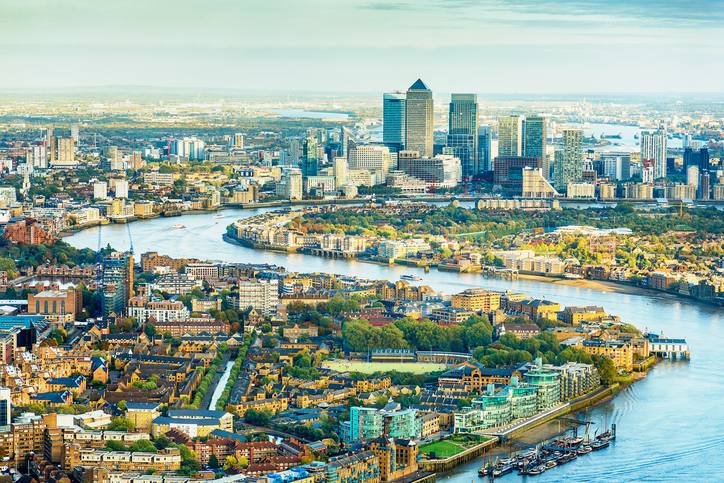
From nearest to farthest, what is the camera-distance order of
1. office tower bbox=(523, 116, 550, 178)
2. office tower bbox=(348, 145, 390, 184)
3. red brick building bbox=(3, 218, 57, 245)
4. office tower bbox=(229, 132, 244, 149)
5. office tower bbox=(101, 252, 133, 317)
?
office tower bbox=(101, 252, 133, 317)
red brick building bbox=(3, 218, 57, 245)
office tower bbox=(348, 145, 390, 184)
office tower bbox=(523, 116, 550, 178)
office tower bbox=(229, 132, 244, 149)

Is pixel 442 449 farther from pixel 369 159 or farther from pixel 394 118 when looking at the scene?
pixel 394 118

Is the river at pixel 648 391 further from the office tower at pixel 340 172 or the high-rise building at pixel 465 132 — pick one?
the high-rise building at pixel 465 132

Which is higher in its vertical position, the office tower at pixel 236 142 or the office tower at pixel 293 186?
the office tower at pixel 236 142

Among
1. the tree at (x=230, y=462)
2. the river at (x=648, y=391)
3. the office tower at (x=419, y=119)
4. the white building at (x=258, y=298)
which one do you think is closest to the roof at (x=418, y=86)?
the office tower at (x=419, y=119)

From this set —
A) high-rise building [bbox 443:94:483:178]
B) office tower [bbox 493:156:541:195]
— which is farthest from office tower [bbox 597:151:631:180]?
high-rise building [bbox 443:94:483:178]

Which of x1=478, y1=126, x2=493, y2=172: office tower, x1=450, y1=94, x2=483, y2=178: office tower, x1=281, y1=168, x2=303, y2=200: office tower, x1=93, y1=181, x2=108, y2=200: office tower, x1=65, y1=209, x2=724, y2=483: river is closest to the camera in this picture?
x1=65, y1=209, x2=724, y2=483: river

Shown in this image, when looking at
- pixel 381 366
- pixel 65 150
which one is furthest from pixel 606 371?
pixel 65 150

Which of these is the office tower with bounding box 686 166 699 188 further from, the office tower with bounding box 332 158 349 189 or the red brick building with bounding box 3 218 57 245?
the red brick building with bounding box 3 218 57 245
